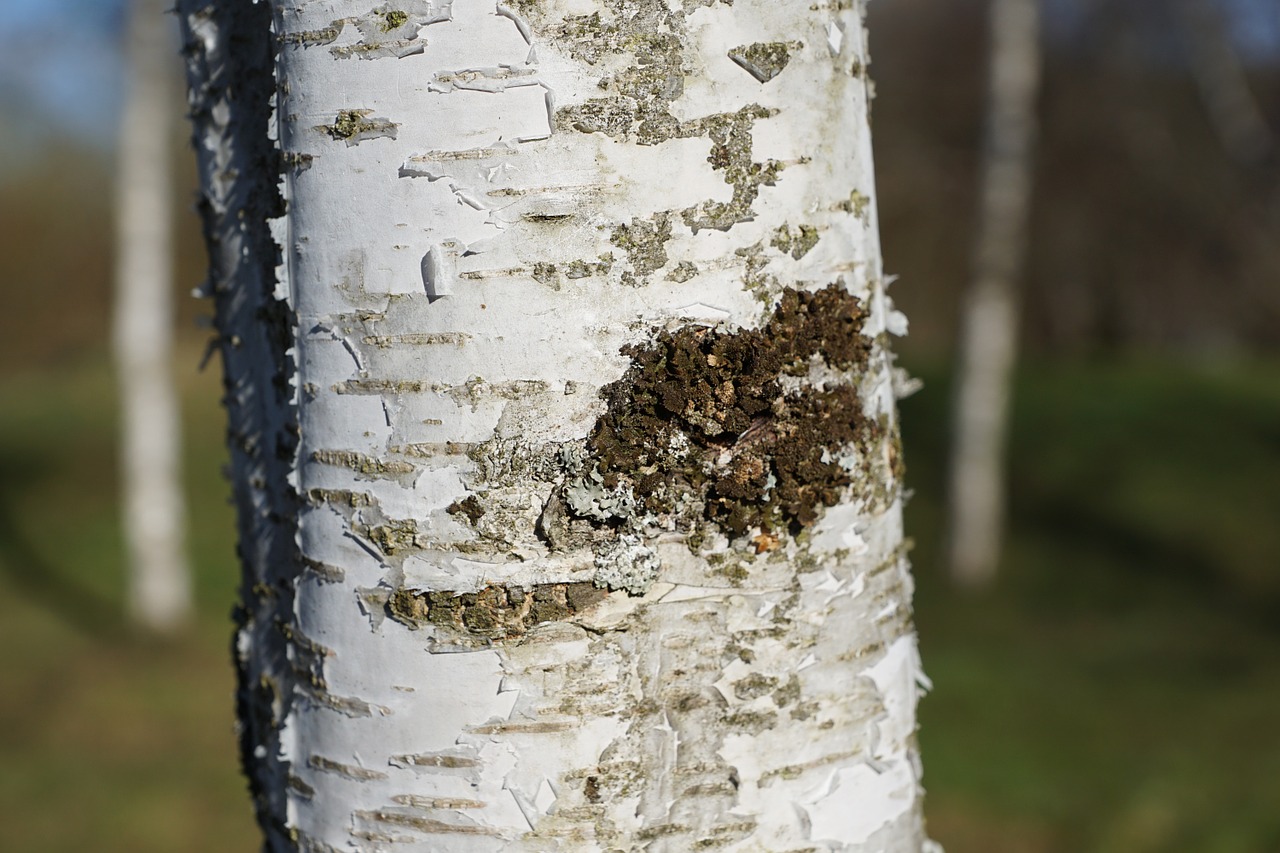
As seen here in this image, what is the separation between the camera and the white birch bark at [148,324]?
7.18m

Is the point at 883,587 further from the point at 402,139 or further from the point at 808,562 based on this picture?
the point at 402,139

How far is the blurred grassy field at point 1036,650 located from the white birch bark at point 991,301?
54 cm

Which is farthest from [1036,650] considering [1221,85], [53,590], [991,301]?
[53,590]

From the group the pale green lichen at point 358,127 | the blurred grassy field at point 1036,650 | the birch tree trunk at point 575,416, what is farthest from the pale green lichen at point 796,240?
the blurred grassy field at point 1036,650

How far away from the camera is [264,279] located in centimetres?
113

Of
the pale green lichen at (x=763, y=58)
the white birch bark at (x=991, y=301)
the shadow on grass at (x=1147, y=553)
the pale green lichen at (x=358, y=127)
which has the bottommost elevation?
the shadow on grass at (x=1147, y=553)

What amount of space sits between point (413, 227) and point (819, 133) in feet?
1.36

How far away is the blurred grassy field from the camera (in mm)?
4969

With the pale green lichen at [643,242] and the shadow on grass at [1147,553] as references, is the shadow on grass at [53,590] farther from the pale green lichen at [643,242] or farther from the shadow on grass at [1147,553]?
the pale green lichen at [643,242]

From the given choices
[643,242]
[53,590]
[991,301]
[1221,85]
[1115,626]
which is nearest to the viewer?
[643,242]

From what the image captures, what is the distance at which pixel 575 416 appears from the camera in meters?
0.98

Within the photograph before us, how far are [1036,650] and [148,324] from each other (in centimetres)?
673

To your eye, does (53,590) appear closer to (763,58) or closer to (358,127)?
(358,127)

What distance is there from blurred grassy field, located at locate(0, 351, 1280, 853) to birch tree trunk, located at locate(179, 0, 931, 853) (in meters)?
4.22
